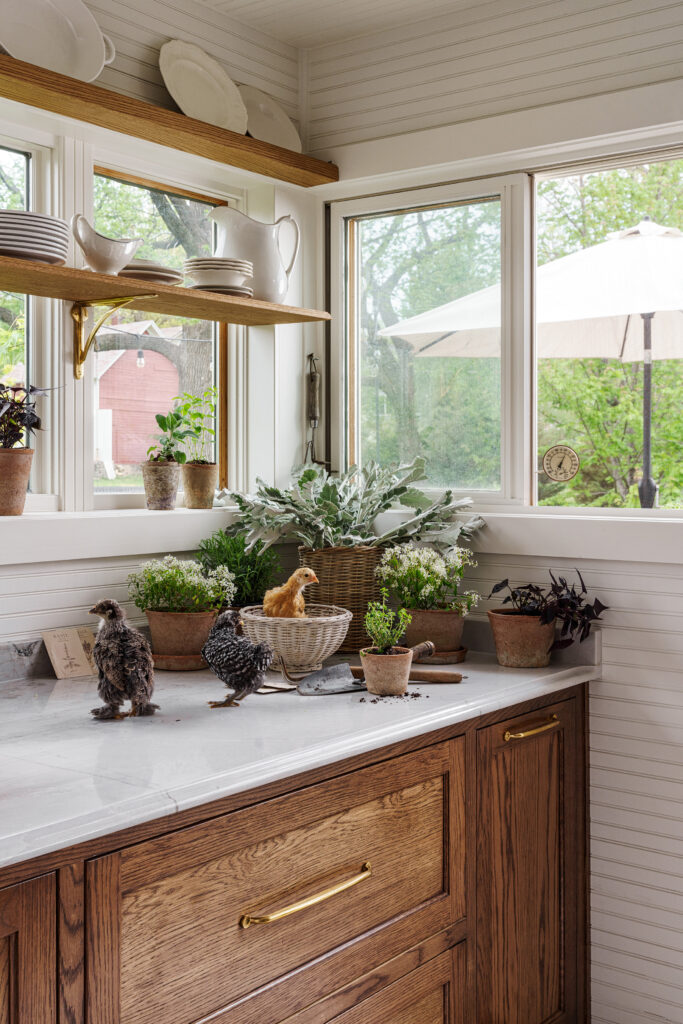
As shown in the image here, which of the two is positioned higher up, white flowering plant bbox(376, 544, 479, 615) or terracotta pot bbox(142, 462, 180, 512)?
terracotta pot bbox(142, 462, 180, 512)

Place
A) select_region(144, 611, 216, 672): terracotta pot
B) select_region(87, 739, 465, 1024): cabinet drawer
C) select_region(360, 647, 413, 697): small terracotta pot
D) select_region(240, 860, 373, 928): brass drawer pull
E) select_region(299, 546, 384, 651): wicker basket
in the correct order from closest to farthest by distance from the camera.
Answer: select_region(87, 739, 465, 1024): cabinet drawer, select_region(240, 860, 373, 928): brass drawer pull, select_region(360, 647, 413, 697): small terracotta pot, select_region(144, 611, 216, 672): terracotta pot, select_region(299, 546, 384, 651): wicker basket

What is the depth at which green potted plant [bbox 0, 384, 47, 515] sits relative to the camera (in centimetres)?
208

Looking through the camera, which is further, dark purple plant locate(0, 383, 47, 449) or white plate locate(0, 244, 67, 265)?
dark purple plant locate(0, 383, 47, 449)

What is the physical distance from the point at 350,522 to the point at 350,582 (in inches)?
6.3

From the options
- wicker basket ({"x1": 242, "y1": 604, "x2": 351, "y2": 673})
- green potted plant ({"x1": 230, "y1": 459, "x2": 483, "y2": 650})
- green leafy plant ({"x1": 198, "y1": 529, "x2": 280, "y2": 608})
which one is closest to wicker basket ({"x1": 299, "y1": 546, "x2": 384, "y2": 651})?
green potted plant ({"x1": 230, "y1": 459, "x2": 483, "y2": 650})

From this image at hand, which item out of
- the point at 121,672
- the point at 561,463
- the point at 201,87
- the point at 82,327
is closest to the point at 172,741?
the point at 121,672

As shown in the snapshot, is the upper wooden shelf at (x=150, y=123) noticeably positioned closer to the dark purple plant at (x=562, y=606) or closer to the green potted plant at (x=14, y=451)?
the green potted plant at (x=14, y=451)

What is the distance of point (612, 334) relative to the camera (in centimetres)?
249

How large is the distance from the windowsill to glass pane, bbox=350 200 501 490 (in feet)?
0.62

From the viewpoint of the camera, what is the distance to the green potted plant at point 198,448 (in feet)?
8.39

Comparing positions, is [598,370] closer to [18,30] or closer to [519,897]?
[519,897]

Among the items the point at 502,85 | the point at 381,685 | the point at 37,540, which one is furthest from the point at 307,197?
the point at 381,685

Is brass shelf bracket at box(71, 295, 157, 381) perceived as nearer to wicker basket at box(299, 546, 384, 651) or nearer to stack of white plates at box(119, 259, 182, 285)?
stack of white plates at box(119, 259, 182, 285)

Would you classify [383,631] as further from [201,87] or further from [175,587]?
[201,87]
